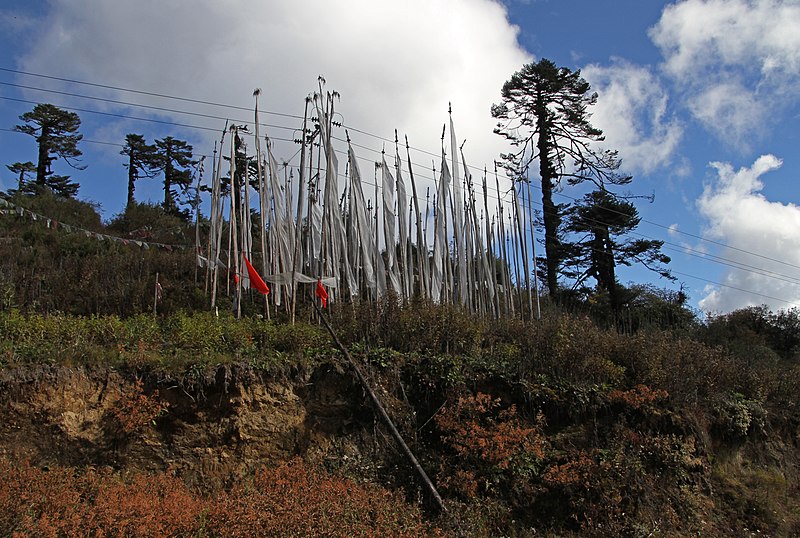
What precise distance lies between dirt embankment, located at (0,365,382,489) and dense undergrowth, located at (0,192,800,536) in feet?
0.60

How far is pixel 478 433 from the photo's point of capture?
8.62 m

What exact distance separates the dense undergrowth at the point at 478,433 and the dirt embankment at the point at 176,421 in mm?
183

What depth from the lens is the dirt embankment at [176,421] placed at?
24.4ft

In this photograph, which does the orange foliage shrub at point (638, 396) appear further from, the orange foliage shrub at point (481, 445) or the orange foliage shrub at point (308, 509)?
the orange foliage shrub at point (308, 509)

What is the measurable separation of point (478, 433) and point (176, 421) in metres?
4.49

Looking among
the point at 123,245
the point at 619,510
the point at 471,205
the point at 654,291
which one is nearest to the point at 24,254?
the point at 123,245

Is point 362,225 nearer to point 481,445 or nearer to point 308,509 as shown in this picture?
point 481,445

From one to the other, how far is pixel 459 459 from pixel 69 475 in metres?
5.39

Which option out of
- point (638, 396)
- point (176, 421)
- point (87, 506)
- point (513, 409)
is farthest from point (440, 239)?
point (87, 506)

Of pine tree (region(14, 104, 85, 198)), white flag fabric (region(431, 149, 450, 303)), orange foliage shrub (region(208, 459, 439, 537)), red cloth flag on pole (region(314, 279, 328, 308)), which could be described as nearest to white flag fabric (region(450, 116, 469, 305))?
white flag fabric (region(431, 149, 450, 303))

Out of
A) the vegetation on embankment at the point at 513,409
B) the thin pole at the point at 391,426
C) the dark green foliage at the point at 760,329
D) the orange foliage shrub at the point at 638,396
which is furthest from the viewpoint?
the dark green foliage at the point at 760,329

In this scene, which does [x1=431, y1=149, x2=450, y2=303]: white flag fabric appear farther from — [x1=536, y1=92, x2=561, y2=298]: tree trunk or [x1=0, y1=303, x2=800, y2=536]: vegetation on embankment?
[x1=536, y1=92, x2=561, y2=298]: tree trunk

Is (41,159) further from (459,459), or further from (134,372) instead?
(459,459)

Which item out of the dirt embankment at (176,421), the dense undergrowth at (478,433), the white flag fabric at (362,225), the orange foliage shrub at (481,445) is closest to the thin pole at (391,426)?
the dense undergrowth at (478,433)
